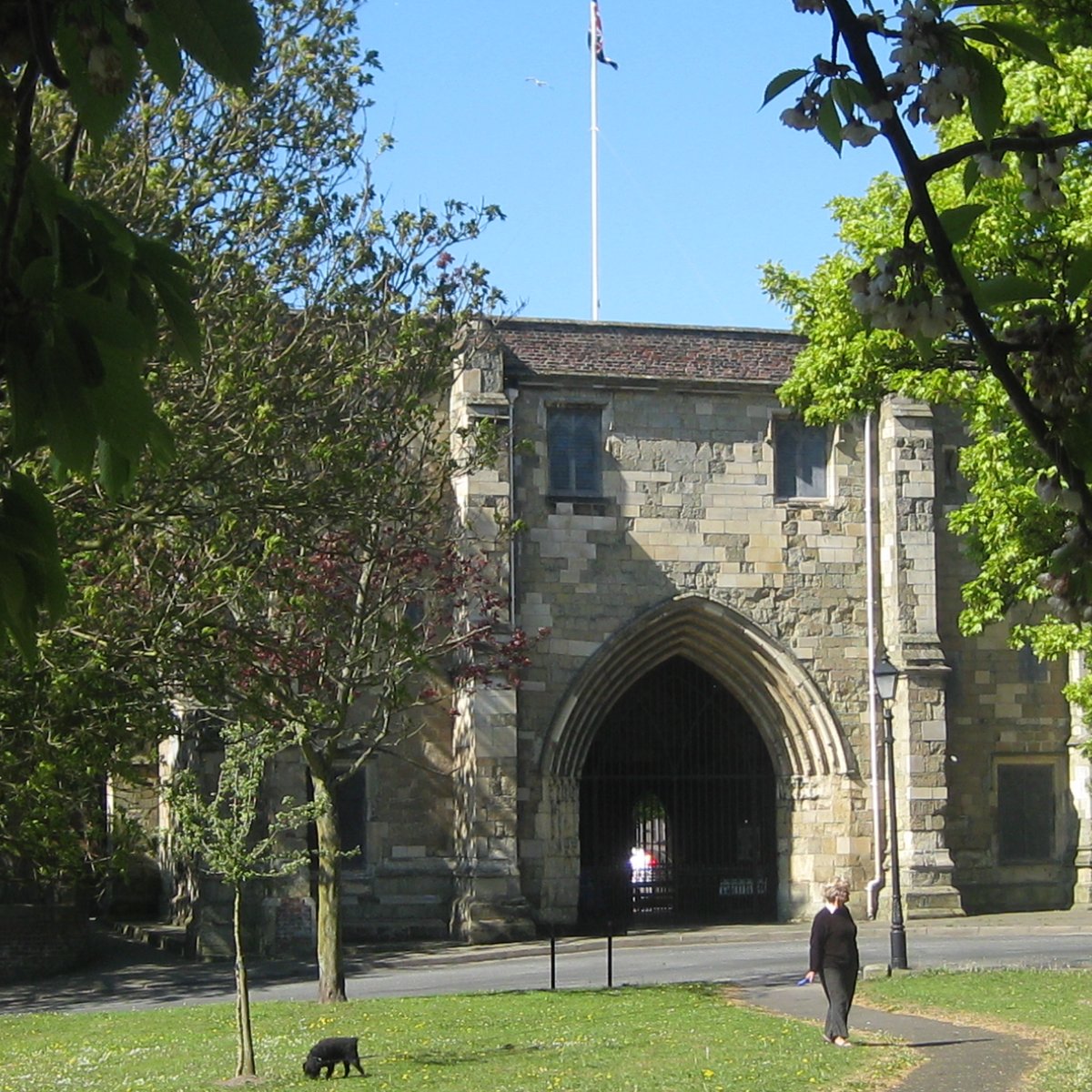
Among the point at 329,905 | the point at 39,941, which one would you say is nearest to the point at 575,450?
the point at 39,941

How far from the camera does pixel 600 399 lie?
29.2 metres

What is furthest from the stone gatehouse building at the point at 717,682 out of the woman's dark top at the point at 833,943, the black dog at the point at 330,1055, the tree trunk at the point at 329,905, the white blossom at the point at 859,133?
the white blossom at the point at 859,133

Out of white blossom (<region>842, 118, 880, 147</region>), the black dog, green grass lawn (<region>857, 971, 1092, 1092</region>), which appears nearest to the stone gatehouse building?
green grass lawn (<region>857, 971, 1092, 1092</region>)

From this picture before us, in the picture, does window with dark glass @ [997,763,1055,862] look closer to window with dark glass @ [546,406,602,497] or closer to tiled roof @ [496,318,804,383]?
tiled roof @ [496,318,804,383]

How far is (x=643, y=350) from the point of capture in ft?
97.3

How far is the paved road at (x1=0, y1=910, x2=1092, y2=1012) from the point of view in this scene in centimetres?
2161

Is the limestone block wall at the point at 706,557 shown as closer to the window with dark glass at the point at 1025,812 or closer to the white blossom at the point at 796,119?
the window with dark glass at the point at 1025,812

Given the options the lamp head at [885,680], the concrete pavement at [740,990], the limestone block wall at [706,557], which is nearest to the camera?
the concrete pavement at [740,990]

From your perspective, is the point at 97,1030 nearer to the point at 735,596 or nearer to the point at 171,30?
the point at 735,596

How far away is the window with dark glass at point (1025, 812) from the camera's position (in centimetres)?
3019

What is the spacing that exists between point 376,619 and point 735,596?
37.5 ft

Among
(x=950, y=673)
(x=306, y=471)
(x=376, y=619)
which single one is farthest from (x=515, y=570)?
(x=306, y=471)

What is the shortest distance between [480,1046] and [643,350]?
16.6 m

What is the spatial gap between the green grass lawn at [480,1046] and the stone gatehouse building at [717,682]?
29.2 ft
